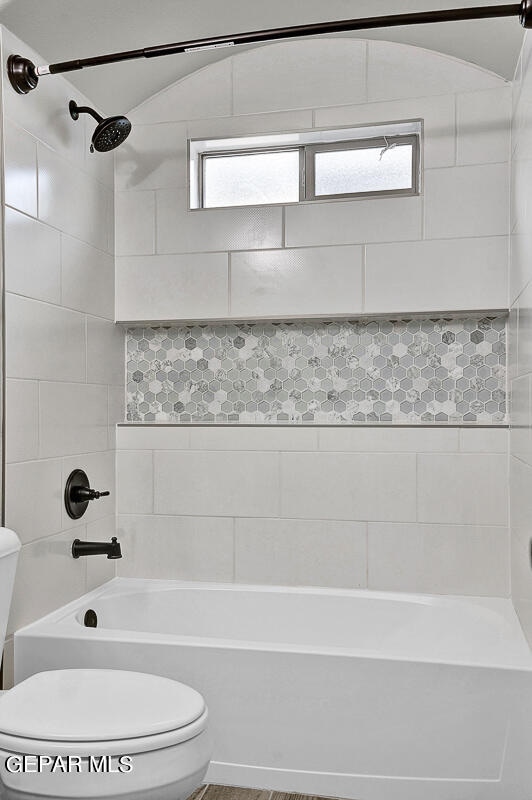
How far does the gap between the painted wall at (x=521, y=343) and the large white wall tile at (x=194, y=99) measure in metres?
1.16

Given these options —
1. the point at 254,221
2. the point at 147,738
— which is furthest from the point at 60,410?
the point at 147,738

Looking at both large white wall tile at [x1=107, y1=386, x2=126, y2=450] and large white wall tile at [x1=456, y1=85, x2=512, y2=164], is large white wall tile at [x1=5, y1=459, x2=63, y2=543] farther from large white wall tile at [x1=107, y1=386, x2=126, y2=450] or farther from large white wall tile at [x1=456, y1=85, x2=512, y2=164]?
large white wall tile at [x1=456, y1=85, x2=512, y2=164]

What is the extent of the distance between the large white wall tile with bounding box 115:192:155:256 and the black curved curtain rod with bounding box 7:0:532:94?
2.53ft

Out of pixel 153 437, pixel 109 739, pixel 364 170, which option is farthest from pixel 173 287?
pixel 109 739

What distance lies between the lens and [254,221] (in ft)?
9.43

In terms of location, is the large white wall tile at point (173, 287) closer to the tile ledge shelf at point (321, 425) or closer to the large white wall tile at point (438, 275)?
the tile ledge shelf at point (321, 425)

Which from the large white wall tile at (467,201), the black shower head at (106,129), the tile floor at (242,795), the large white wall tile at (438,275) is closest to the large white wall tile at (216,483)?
the large white wall tile at (438,275)

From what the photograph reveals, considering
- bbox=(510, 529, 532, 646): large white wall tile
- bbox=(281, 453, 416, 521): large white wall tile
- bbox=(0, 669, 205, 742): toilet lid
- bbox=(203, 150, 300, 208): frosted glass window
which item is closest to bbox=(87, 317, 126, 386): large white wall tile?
bbox=(203, 150, 300, 208): frosted glass window

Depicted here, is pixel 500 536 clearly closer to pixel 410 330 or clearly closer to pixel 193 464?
pixel 410 330

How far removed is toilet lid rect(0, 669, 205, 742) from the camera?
5.21 ft

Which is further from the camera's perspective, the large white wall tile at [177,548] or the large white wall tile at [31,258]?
the large white wall tile at [177,548]

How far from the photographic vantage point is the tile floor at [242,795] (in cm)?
211

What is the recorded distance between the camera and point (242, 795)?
212 centimetres

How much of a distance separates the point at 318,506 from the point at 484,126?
1.61 metres
